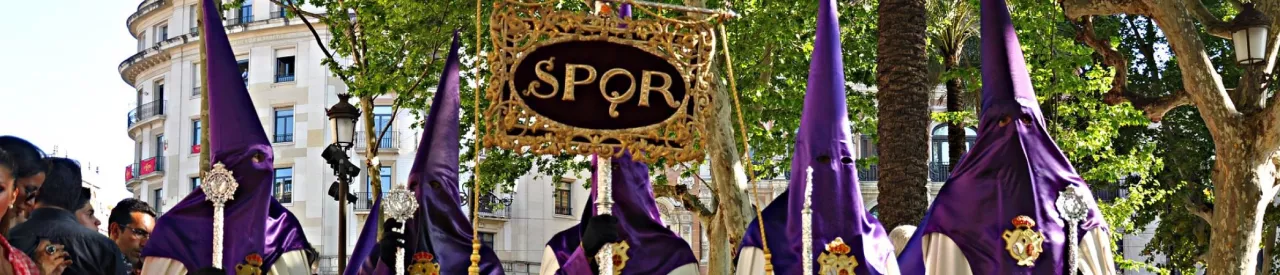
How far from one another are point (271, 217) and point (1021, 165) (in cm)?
408

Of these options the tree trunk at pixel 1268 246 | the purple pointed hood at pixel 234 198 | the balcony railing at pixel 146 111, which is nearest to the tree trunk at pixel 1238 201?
the purple pointed hood at pixel 234 198

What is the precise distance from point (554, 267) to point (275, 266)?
5.07 ft

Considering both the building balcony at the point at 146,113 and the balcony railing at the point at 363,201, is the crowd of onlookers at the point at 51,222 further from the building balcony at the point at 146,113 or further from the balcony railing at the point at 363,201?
the building balcony at the point at 146,113

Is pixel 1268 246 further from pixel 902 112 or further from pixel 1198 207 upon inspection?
pixel 902 112

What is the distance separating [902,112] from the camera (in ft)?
42.5

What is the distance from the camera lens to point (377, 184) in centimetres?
1741

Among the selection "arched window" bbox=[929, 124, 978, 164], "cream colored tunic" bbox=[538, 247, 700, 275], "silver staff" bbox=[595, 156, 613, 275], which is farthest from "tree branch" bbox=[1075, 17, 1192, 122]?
"arched window" bbox=[929, 124, 978, 164]

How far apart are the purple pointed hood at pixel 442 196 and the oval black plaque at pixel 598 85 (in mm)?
1229

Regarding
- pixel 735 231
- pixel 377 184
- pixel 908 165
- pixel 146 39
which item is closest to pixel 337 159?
pixel 377 184

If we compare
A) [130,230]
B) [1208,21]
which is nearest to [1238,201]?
[1208,21]

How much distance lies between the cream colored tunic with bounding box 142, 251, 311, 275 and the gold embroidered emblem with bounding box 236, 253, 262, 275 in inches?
1.7

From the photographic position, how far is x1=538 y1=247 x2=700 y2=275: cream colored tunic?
970cm

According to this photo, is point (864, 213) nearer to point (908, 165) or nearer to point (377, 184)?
point (908, 165)

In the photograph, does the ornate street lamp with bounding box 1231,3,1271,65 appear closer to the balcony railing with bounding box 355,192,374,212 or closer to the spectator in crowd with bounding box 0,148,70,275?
the spectator in crowd with bounding box 0,148,70,275
